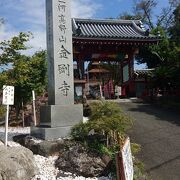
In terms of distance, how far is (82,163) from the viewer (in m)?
8.32

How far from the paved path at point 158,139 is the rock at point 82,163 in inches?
46.8

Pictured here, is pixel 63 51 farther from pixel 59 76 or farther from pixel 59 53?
pixel 59 76

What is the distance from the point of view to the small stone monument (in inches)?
415

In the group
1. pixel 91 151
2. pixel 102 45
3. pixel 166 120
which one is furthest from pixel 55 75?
pixel 102 45

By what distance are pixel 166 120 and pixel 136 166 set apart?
19.8ft

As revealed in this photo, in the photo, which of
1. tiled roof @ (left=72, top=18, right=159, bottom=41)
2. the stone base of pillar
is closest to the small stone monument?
the stone base of pillar

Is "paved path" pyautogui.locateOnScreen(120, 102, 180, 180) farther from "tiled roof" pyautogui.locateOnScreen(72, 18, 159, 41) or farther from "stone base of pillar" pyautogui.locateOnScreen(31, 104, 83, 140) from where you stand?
"tiled roof" pyautogui.locateOnScreen(72, 18, 159, 41)

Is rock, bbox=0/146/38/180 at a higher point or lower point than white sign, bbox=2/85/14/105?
lower

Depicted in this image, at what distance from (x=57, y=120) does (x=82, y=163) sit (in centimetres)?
240

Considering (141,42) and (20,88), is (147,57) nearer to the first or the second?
(141,42)

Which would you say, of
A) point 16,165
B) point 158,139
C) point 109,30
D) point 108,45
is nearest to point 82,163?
point 16,165

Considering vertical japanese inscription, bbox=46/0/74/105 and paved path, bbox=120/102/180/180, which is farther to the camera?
vertical japanese inscription, bbox=46/0/74/105

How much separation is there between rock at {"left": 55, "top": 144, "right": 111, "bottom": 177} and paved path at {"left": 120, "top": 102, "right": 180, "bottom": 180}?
119 centimetres

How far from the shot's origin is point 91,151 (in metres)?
8.82
